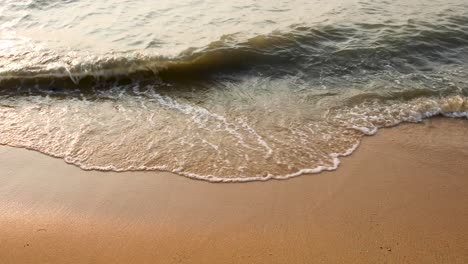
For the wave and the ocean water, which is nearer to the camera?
the ocean water

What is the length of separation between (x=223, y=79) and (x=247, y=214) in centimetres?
305

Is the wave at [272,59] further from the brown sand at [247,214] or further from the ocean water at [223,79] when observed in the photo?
the brown sand at [247,214]

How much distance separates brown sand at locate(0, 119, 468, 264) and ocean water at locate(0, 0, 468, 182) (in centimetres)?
27

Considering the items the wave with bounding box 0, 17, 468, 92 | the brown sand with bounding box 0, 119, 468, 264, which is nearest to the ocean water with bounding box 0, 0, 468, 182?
A: the wave with bounding box 0, 17, 468, 92

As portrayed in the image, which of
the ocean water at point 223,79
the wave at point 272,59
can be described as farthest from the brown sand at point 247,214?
the wave at point 272,59

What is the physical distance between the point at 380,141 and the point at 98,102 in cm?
348

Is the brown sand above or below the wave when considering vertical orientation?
below

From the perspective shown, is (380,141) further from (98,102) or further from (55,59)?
(55,59)

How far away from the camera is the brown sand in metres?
3.04

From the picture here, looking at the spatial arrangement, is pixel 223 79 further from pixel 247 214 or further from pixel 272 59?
pixel 247 214

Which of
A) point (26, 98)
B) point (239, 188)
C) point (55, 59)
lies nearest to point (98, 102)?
point (26, 98)

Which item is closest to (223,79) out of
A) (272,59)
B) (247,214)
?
(272,59)

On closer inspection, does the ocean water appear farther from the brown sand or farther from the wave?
the brown sand

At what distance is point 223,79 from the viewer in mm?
6117
